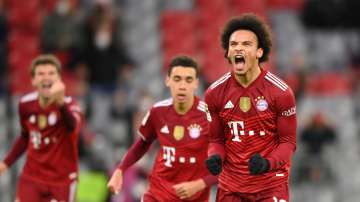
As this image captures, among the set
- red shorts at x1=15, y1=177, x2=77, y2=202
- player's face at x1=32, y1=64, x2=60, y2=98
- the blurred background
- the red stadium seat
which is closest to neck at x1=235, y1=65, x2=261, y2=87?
player's face at x1=32, y1=64, x2=60, y2=98

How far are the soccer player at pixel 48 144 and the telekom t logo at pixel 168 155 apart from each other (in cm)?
110

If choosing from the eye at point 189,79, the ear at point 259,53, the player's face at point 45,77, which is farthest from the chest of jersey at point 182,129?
the ear at point 259,53

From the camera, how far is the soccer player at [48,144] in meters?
8.99

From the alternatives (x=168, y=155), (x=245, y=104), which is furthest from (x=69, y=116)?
(x=245, y=104)

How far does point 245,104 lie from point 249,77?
0.22 metres

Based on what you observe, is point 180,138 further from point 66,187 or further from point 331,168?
point 331,168

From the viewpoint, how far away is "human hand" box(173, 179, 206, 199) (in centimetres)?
791

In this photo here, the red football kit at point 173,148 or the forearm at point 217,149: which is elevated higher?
the forearm at point 217,149

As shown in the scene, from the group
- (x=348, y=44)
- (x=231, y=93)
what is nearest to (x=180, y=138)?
(x=231, y=93)

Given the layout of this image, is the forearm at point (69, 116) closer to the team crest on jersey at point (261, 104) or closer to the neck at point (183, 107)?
the neck at point (183, 107)

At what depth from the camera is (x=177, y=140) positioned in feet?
27.3

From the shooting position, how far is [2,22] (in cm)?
1492

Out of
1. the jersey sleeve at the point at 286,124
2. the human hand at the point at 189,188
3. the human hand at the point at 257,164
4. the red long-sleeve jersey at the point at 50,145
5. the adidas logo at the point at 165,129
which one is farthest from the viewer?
the red long-sleeve jersey at the point at 50,145

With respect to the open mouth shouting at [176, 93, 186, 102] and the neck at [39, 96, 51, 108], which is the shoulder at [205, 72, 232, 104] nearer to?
the open mouth shouting at [176, 93, 186, 102]
